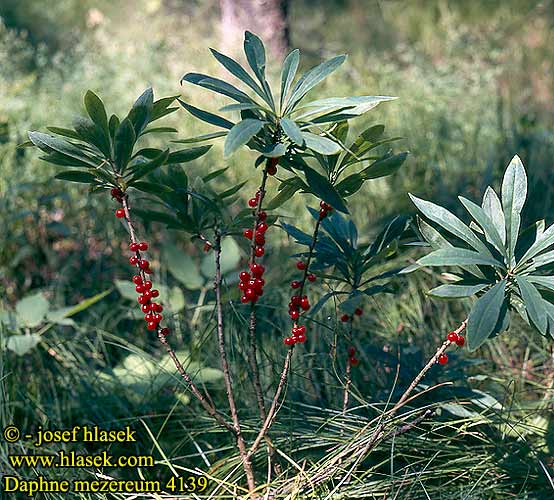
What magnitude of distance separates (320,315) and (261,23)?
274 centimetres

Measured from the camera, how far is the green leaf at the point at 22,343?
173cm

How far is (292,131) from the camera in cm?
98

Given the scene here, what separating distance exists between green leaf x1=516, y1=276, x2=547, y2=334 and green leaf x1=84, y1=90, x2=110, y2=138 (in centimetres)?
64

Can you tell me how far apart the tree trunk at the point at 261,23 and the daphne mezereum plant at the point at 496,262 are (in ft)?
10.7

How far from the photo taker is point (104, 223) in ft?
8.61

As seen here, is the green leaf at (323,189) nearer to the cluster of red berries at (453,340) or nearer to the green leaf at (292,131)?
the green leaf at (292,131)

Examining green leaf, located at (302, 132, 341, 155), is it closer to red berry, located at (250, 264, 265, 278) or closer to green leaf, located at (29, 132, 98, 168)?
red berry, located at (250, 264, 265, 278)

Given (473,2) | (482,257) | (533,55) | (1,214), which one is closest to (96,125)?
(482,257)

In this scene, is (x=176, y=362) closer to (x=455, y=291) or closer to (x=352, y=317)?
(x=352, y=317)

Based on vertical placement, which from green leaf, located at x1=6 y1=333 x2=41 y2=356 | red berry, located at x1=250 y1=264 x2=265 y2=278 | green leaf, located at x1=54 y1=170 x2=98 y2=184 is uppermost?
green leaf, located at x1=54 y1=170 x2=98 y2=184

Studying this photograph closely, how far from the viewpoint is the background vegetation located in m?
1.39

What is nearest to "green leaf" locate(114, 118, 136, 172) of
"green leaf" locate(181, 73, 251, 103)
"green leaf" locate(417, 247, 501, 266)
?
"green leaf" locate(181, 73, 251, 103)

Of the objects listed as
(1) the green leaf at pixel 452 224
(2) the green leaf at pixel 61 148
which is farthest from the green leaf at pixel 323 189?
(2) the green leaf at pixel 61 148

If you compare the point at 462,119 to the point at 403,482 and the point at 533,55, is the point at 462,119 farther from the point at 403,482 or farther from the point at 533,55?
the point at 403,482
